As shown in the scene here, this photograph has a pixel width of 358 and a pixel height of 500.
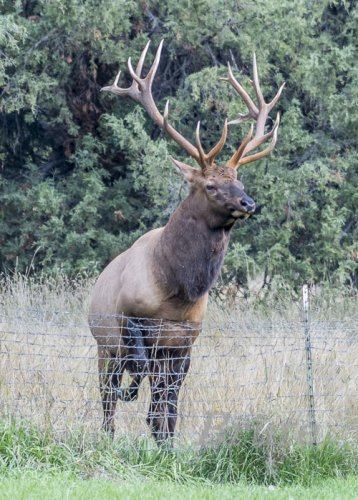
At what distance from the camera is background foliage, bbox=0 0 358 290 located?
623 inches

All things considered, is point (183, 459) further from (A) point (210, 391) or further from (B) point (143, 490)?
(A) point (210, 391)

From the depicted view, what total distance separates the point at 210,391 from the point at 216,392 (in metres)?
0.12

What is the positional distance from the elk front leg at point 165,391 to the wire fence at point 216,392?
84 millimetres

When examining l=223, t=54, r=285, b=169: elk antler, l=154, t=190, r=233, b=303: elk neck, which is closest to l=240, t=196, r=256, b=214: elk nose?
l=154, t=190, r=233, b=303: elk neck

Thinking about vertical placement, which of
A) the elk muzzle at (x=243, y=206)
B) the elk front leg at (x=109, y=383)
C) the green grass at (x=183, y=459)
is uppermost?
the elk muzzle at (x=243, y=206)

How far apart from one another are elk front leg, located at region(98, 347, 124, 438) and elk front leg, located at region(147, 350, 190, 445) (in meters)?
0.27

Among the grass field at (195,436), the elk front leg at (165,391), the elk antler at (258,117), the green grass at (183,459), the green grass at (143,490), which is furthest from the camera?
the elk antler at (258,117)

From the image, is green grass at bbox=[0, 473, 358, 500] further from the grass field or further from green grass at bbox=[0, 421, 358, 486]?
green grass at bbox=[0, 421, 358, 486]

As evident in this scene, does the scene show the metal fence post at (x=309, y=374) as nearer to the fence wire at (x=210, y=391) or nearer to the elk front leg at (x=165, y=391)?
the fence wire at (x=210, y=391)

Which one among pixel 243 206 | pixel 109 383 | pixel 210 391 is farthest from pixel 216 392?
pixel 243 206

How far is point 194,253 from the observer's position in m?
9.12

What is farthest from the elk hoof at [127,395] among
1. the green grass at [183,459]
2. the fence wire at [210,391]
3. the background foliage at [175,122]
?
the background foliage at [175,122]

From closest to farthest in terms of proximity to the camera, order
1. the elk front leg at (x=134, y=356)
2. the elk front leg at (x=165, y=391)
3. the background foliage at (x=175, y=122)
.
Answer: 1. the elk front leg at (x=165, y=391)
2. the elk front leg at (x=134, y=356)
3. the background foliage at (x=175, y=122)

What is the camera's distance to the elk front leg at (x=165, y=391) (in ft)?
27.0
